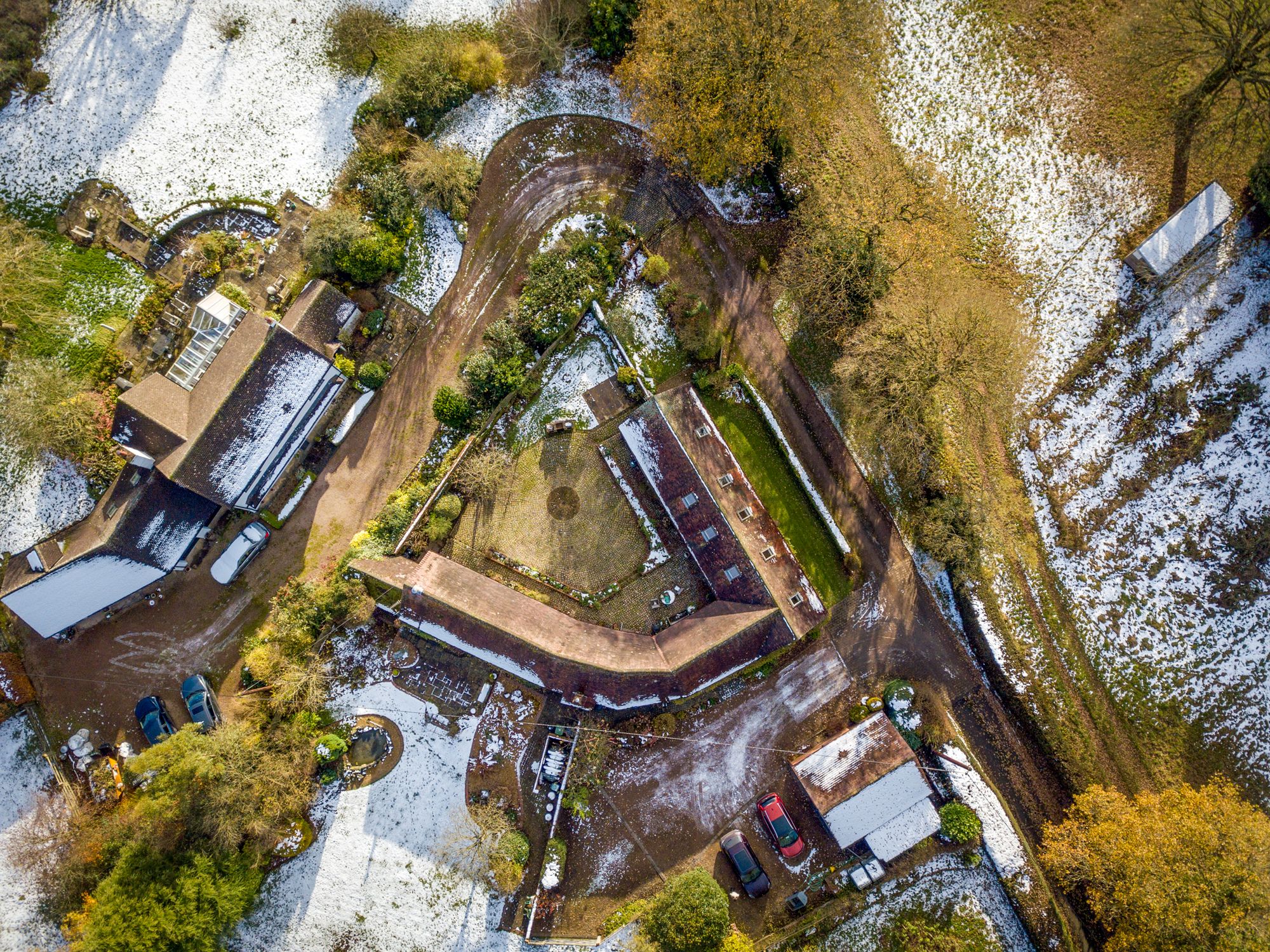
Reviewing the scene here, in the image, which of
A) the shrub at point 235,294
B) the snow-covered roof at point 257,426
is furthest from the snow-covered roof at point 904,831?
the shrub at point 235,294

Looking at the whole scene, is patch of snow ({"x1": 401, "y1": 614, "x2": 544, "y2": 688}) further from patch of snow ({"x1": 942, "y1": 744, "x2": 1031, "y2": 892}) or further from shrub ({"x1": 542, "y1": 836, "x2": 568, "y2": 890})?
patch of snow ({"x1": 942, "y1": 744, "x2": 1031, "y2": 892})

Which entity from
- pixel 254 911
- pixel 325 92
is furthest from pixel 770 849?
pixel 325 92

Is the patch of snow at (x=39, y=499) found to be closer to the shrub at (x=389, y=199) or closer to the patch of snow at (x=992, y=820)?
the shrub at (x=389, y=199)

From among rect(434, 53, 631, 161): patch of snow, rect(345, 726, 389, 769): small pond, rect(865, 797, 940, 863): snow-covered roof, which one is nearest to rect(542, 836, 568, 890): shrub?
rect(345, 726, 389, 769): small pond

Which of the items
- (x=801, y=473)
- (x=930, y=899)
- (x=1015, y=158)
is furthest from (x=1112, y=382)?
(x=930, y=899)

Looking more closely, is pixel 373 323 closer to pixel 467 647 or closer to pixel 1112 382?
pixel 467 647
